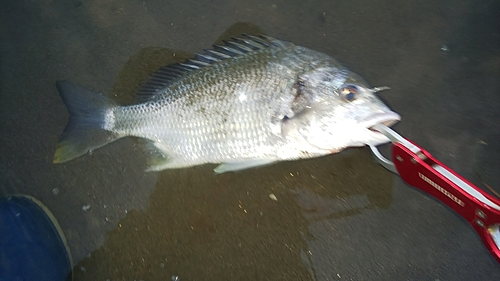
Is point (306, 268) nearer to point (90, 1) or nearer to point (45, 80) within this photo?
point (45, 80)

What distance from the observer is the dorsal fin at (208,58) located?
1420mm

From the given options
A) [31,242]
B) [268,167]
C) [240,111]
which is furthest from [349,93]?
[31,242]

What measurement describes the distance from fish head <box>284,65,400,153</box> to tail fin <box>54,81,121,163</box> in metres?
0.80

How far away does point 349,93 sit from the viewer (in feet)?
4.04

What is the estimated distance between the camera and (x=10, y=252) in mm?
1495

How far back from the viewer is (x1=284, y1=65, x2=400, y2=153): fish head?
1.21m

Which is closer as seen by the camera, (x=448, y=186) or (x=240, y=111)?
(x=448, y=186)

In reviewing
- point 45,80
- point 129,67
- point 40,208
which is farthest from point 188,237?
point 45,80

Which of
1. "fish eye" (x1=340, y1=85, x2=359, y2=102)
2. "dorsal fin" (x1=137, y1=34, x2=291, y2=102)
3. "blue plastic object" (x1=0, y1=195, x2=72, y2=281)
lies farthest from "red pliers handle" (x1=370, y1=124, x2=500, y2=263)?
"blue plastic object" (x1=0, y1=195, x2=72, y2=281)

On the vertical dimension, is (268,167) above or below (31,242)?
above

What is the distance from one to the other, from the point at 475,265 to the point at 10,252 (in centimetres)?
192

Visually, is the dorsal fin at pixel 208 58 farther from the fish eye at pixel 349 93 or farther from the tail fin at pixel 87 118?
the fish eye at pixel 349 93

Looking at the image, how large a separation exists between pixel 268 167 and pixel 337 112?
46 cm

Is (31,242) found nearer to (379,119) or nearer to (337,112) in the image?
(337,112)
